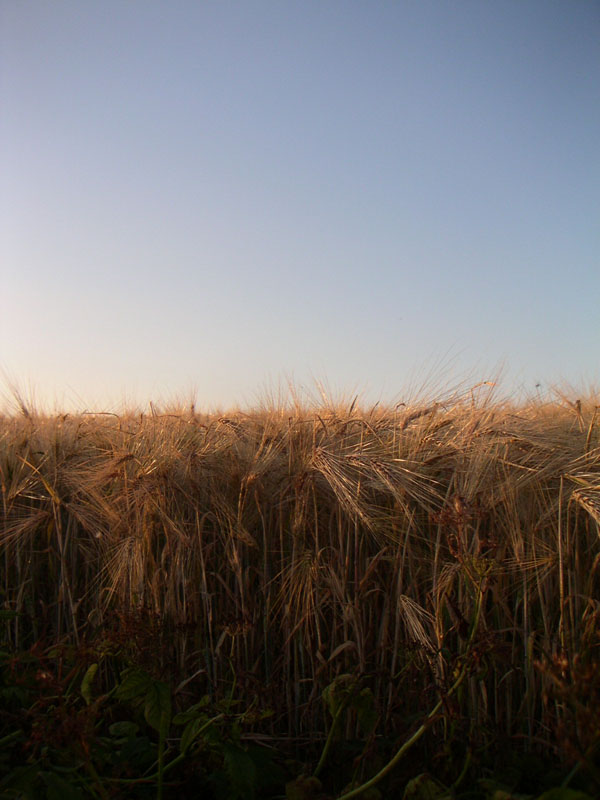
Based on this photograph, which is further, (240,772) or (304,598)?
(304,598)

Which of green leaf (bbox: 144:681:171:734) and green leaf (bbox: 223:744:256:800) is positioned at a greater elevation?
green leaf (bbox: 144:681:171:734)

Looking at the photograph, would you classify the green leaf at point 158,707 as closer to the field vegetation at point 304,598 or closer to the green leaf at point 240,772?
the field vegetation at point 304,598

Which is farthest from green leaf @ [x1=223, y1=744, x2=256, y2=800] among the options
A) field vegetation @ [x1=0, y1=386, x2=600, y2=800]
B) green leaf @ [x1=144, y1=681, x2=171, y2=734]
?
green leaf @ [x1=144, y1=681, x2=171, y2=734]

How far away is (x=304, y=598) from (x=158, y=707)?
2.47 ft

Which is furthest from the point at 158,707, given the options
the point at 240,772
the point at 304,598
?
the point at 304,598

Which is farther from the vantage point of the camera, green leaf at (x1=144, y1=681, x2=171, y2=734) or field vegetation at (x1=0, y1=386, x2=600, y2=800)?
field vegetation at (x1=0, y1=386, x2=600, y2=800)

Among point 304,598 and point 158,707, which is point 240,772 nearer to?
point 158,707

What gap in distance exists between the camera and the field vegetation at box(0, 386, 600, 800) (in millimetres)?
1620

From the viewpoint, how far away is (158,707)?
4.81 feet

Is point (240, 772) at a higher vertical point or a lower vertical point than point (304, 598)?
lower

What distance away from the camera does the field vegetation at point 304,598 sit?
1620 mm

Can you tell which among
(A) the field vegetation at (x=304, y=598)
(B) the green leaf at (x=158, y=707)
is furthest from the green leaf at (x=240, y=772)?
(B) the green leaf at (x=158, y=707)

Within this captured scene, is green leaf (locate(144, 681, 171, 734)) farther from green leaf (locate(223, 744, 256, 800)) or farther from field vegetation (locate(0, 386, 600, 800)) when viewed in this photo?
green leaf (locate(223, 744, 256, 800))

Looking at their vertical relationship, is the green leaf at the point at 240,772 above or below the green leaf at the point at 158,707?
below
